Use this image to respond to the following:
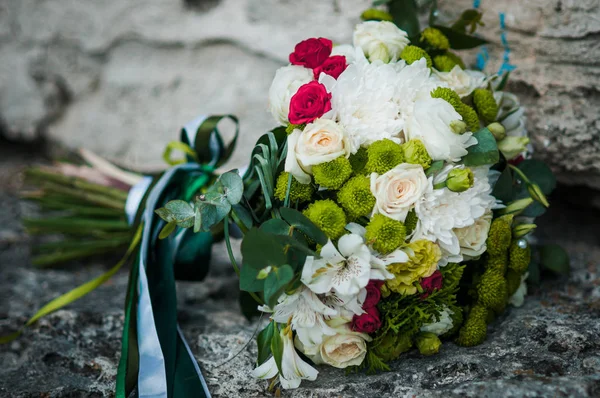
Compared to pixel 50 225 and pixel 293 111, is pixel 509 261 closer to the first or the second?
pixel 293 111

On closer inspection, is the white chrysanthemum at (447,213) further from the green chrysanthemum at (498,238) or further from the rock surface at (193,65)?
the rock surface at (193,65)

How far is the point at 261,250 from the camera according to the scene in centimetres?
111

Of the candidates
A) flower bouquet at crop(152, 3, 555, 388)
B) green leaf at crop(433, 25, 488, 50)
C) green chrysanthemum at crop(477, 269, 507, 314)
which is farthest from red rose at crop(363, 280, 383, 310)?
green leaf at crop(433, 25, 488, 50)

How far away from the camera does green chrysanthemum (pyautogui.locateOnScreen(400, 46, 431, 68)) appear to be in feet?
4.65

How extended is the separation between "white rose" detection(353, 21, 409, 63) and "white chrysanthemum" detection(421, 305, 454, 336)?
648 mm

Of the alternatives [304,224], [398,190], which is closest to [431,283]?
[398,190]

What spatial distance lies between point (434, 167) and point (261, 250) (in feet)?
1.43

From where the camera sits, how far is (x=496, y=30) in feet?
6.05

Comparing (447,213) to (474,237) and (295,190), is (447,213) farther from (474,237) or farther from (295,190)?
(295,190)

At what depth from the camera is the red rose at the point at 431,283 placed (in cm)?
122

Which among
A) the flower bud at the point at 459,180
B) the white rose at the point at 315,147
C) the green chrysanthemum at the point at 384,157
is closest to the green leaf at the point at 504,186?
the flower bud at the point at 459,180

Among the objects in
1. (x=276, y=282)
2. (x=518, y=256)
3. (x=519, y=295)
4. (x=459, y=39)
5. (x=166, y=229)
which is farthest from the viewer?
(x=459, y=39)

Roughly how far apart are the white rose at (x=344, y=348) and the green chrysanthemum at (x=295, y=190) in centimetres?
31

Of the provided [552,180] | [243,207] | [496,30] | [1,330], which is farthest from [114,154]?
[552,180]
